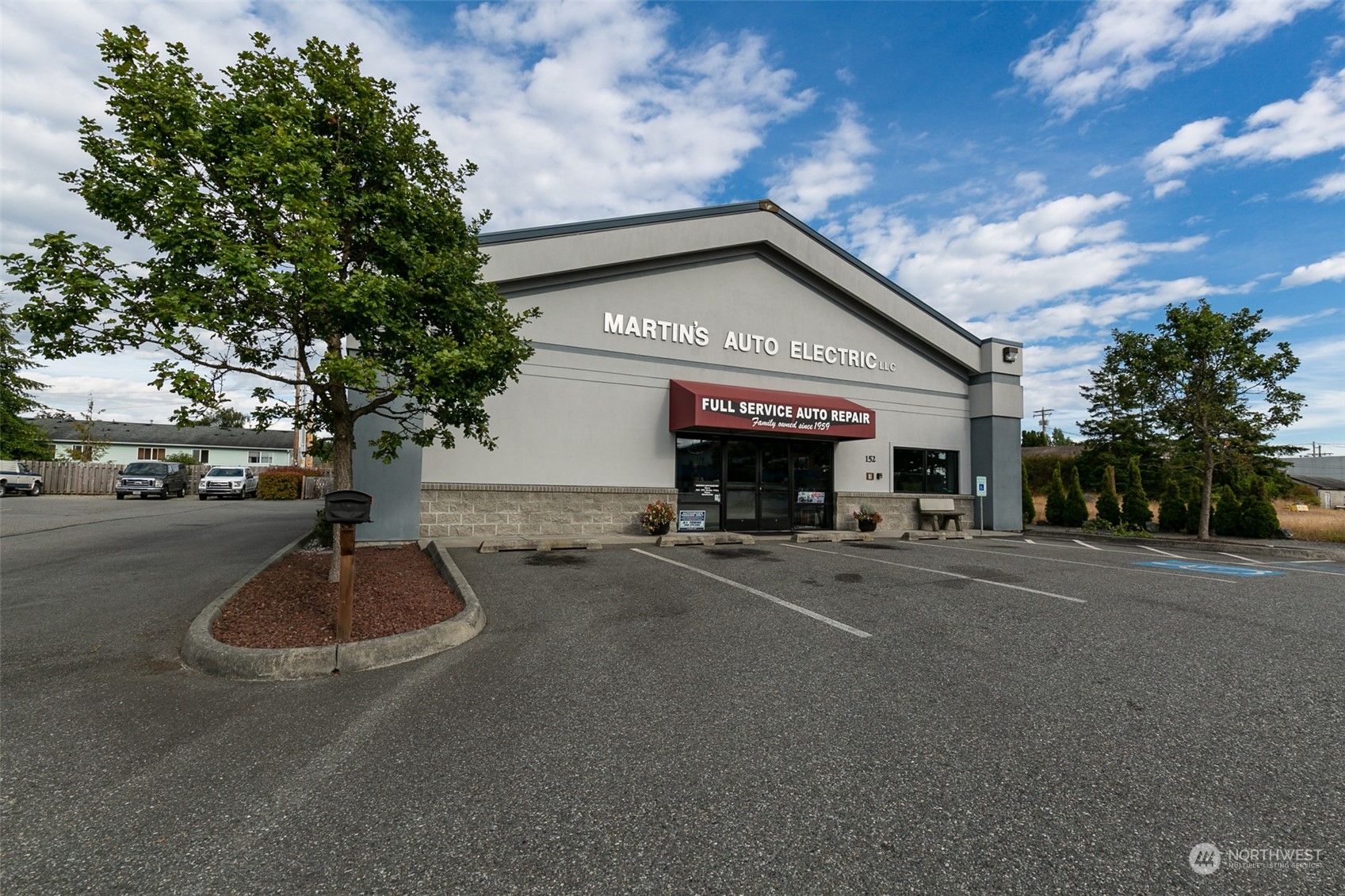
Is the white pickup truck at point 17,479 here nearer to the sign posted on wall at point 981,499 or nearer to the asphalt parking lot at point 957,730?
the asphalt parking lot at point 957,730

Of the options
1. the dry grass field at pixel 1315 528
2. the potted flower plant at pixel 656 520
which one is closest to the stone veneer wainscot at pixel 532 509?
the potted flower plant at pixel 656 520

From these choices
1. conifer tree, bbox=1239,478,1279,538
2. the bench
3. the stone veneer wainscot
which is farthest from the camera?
the bench

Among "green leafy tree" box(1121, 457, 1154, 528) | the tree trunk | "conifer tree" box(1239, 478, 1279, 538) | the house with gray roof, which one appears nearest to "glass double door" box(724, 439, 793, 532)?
the tree trunk

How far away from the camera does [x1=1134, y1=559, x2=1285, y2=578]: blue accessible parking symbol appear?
31.9ft

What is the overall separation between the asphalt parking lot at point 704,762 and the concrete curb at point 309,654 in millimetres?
190

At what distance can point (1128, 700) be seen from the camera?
3994 mm

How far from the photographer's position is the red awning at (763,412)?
13.3 meters

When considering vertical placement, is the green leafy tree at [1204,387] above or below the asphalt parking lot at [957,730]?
above

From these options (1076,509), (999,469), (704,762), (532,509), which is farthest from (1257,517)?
(704,762)

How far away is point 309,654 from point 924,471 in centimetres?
1739

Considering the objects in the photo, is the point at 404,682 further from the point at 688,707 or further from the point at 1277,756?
the point at 1277,756

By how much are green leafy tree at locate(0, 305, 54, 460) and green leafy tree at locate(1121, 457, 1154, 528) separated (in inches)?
1760

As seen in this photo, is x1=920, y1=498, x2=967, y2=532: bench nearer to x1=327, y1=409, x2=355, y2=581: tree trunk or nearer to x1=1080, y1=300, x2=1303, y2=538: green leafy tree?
x1=1080, y1=300, x2=1303, y2=538: green leafy tree

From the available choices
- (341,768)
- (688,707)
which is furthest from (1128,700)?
(341,768)
